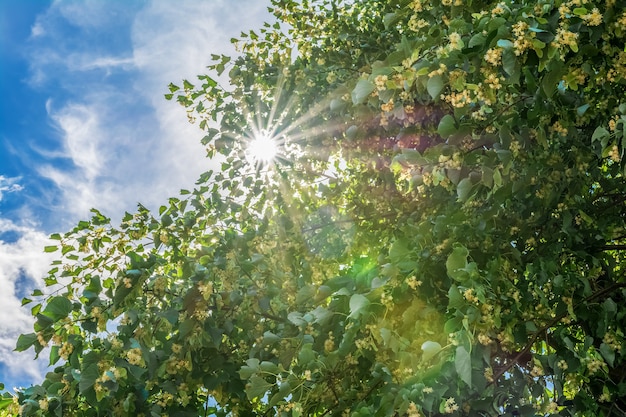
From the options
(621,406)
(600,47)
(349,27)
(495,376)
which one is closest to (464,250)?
(495,376)

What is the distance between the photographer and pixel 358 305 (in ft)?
10.1

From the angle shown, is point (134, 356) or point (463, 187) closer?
point (463, 187)

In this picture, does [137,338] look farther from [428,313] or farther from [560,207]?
[560,207]

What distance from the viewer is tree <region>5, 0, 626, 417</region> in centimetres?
303

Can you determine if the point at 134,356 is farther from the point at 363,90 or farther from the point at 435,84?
the point at 435,84

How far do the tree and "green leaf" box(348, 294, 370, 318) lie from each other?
0.05 feet

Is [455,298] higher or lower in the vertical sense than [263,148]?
lower

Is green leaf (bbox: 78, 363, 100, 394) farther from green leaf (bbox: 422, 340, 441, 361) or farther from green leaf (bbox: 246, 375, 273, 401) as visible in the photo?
green leaf (bbox: 422, 340, 441, 361)

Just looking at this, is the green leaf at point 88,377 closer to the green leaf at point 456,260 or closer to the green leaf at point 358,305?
the green leaf at point 358,305

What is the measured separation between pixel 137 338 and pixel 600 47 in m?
4.02

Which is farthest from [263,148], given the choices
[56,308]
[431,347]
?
[431,347]

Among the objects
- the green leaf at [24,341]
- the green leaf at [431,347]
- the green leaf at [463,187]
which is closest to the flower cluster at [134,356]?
the green leaf at [24,341]

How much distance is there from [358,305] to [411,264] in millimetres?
540

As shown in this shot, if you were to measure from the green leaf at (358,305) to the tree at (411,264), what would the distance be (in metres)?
0.01
